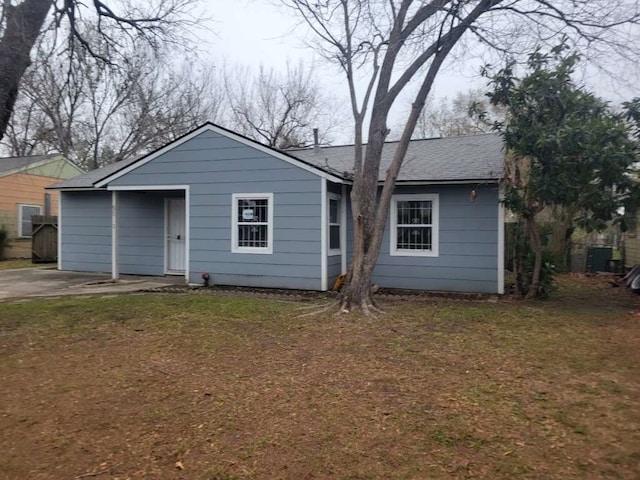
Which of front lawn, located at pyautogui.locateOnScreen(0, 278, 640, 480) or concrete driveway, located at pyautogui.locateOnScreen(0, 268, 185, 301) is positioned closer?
front lawn, located at pyautogui.locateOnScreen(0, 278, 640, 480)

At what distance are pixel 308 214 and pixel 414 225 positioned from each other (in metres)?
2.50

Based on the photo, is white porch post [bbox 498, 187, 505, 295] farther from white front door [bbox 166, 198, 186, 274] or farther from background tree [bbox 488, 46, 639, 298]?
white front door [bbox 166, 198, 186, 274]

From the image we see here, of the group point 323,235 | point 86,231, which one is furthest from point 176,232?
point 323,235

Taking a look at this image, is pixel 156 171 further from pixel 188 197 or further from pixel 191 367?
pixel 191 367

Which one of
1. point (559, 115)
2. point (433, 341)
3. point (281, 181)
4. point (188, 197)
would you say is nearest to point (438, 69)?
point (559, 115)

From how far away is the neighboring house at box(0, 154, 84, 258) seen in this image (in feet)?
60.0

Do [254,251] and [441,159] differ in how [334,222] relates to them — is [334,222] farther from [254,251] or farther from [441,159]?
[441,159]

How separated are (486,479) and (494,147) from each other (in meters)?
10.2

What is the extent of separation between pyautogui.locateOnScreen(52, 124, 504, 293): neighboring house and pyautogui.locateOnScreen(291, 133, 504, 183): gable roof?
0.03 meters

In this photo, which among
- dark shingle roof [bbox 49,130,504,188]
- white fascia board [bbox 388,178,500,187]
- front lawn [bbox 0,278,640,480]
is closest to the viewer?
front lawn [bbox 0,278,640,480]

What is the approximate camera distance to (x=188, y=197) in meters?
11.0

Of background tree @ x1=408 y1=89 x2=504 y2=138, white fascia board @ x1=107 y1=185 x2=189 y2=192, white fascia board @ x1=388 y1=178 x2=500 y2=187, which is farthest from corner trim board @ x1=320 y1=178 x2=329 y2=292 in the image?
background tree @ x1=408 y1=89 x2=504 y2=138

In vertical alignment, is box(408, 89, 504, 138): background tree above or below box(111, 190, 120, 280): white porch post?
above

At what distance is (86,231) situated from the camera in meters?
13.6
